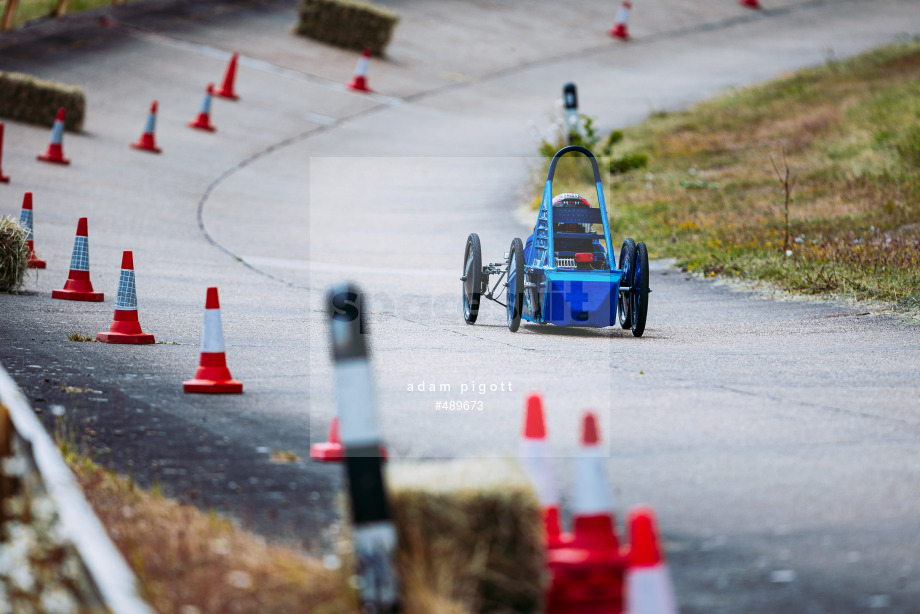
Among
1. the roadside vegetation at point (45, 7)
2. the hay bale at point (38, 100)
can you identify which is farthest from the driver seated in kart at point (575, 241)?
the roadside vegetation at point (45, 7)

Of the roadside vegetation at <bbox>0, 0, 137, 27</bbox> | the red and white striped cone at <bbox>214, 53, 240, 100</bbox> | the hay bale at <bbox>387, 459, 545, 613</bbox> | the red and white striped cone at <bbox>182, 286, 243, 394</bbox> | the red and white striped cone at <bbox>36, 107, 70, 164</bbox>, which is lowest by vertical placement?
the hay bale at <bbox>387, 459, 545, 613</bbox>

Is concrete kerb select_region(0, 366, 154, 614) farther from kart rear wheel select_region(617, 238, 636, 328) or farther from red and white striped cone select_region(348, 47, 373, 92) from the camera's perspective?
red and white striped cone select_region(348, 47, 373, 92)

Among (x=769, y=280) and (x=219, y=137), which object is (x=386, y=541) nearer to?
(x=769, y=280)

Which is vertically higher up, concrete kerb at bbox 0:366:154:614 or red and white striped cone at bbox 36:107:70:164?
red and white striped cone at bbox 36:107:70:164

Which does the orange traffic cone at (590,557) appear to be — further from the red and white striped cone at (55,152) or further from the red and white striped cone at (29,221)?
the red and white striped cone at (55,152)

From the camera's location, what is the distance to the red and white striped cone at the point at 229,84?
89.0ft

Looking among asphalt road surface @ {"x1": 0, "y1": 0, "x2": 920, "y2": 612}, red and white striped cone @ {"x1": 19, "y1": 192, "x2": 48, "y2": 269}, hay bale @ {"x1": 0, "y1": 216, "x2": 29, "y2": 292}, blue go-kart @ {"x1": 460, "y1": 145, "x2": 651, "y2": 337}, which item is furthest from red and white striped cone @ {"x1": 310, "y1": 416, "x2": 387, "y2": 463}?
red and white striped cone @ {"x1": 19, "y1": 192, "x2": 48, "y2": 269}

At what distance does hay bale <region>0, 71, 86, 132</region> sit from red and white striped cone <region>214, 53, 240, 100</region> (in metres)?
4.07

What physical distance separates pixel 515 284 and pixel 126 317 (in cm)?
334

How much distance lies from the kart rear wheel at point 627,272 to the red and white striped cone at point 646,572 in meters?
7.50

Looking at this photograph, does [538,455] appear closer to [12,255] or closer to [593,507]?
[593,507]

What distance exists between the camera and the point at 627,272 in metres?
11.5

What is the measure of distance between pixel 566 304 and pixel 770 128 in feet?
55.6

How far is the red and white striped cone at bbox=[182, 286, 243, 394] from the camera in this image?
8516 millimetres
